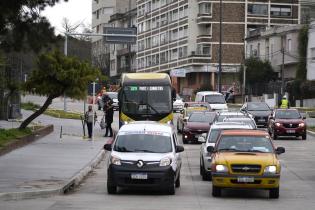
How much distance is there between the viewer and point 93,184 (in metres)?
21.6

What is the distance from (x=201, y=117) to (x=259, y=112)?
412 inches

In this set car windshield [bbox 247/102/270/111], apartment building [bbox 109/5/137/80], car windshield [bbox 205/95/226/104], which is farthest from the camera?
apartment building [bbox 109/5/137/80]

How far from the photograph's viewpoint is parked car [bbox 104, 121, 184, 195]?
1860 cm

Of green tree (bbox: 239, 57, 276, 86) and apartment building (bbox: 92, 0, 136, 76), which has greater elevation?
apartment building (bbox: 92, 0, 136, 76)

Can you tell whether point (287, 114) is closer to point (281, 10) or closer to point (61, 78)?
point (61, 78)

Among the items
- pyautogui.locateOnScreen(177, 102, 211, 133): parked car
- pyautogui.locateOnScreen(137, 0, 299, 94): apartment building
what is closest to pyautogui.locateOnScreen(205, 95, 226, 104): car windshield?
pyautogui.locateOnScreen(177, 102, 211, 133): parked car

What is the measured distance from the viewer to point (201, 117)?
39.8m

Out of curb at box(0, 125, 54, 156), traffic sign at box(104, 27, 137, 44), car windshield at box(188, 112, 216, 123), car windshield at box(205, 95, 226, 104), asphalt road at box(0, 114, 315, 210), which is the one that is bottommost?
asphalt road at box(0, 114, 315, 210)

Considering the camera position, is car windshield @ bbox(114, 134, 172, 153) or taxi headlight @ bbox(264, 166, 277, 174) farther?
car windshield @ bbox(114, 134, 172, 153)

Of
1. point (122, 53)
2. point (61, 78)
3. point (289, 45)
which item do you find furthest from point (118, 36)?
point (122, 53)

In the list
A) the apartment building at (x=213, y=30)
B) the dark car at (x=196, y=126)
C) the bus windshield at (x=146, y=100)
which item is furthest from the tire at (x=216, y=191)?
the apartment building at (x=213, y=30)

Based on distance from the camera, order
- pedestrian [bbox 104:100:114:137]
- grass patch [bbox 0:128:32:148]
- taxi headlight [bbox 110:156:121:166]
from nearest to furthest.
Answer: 1. taxi headlight [bbox 110:156:121:166]
2. grass patch [bbox 0:128:32:148]
3. pedestrian [bbox 104:100:114:137]

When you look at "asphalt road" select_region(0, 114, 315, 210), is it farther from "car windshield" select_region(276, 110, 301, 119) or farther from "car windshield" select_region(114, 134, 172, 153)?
"car windshield" select_region(276, 110, 301, 119)

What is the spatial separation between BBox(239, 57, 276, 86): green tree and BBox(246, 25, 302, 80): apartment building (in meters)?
1.02
